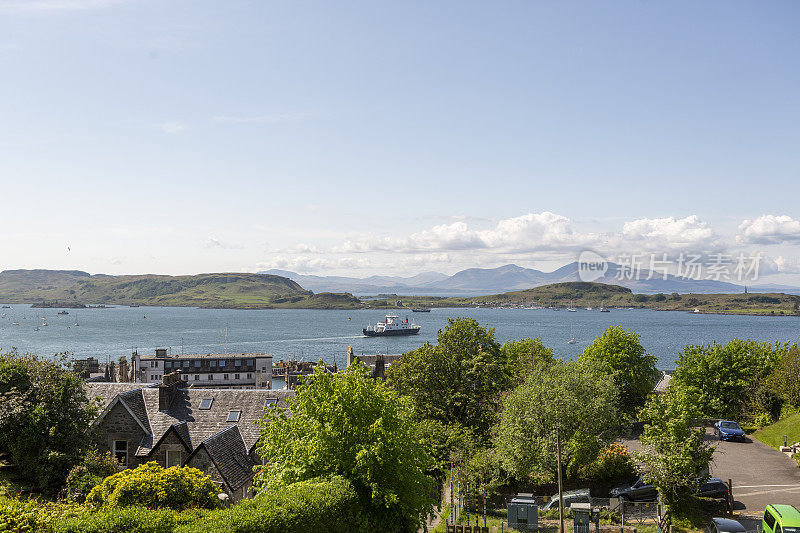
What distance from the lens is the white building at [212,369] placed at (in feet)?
380

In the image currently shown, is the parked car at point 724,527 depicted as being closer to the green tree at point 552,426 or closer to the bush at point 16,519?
the green tree at point 552,426

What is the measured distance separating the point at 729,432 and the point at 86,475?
160ft

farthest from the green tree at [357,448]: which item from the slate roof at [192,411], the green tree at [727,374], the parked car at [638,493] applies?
the green tree at [727,374]

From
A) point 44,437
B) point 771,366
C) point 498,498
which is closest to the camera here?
point 44,437

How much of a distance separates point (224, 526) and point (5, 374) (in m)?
23.5

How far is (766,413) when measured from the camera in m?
53.7

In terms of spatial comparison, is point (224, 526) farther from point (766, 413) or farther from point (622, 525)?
point (766, 413)

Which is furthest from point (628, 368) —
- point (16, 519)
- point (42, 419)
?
point (16, 519)

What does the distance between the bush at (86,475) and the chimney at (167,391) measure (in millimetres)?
7608

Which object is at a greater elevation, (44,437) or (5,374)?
(5,374)

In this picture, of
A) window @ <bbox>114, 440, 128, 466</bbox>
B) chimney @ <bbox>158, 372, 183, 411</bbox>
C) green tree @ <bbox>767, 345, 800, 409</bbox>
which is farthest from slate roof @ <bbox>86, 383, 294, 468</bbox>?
green tree @ <bbox>767, 345, 800, 409</bbox>

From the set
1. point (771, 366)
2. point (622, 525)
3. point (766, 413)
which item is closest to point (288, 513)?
point (622, 525)

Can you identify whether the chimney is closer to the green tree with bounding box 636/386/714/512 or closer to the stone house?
the stone house

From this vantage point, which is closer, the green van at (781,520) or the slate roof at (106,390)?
the green van at (781,520)
